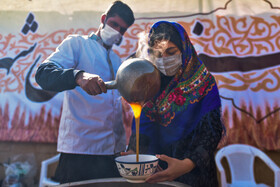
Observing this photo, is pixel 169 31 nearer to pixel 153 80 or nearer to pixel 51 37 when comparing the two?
pixel 153 80

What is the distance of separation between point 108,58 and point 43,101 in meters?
0.84

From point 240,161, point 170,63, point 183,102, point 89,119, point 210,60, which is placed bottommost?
point 240,161

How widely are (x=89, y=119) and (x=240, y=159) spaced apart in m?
1.28

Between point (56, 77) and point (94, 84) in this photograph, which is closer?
point (94, 84)

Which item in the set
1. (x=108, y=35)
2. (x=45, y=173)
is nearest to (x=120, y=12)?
(x=108, y=35)

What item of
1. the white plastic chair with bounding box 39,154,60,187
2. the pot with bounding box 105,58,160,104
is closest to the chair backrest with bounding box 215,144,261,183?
the pot with bounding box 105,58,160,104

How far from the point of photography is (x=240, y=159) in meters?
1.86

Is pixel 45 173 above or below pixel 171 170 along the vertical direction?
below

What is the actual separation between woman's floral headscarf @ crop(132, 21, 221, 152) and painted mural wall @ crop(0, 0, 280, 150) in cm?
77

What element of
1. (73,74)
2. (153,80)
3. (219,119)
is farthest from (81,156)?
(219,119)

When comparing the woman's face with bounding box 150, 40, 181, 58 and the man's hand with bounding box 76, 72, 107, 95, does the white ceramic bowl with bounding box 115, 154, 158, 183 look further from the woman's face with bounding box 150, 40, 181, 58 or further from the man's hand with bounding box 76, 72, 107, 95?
the woman's face with bounding box 150, 40, 181, 58

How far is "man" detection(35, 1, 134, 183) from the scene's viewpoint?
4.18ft

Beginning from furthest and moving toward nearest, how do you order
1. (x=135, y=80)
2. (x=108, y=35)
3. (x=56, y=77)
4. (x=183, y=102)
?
1. (x=108, y=35)
2. (x=183, y=102)
3. (x=56, y=77)
4. (x=135, y=80)

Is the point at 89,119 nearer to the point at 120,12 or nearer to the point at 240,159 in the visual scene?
the point at 120,12
